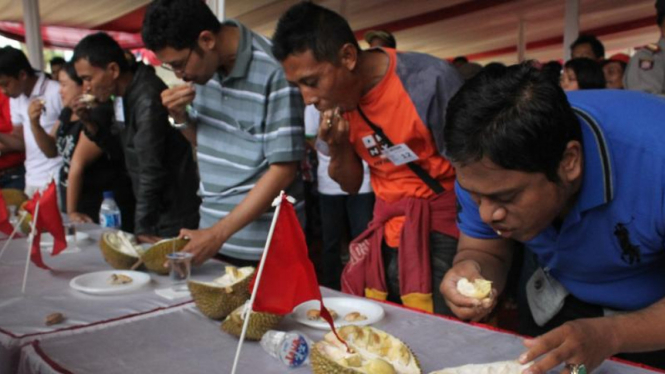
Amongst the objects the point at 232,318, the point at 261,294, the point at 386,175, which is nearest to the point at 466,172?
the point at 261,294

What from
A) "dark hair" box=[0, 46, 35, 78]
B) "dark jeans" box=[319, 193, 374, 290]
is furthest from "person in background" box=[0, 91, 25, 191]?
"dark jeans" box=[319, 193, 374, 290]

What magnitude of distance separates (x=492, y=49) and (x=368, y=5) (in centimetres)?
497

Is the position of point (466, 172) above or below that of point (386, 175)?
above

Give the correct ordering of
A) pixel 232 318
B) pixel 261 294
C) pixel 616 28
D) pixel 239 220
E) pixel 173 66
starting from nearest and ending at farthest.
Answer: pixel 261 294, pixel 232 318, pixel 239 220, pixel 173 66, pixel 616 28

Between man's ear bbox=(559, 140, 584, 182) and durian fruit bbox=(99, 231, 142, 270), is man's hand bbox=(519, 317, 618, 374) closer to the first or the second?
man's ear bbox=(559, 140, 584, 182)

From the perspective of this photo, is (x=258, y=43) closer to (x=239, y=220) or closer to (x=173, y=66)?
(x=173, y=66)

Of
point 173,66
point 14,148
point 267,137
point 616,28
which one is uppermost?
point 616,28

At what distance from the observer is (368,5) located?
23.1 ft

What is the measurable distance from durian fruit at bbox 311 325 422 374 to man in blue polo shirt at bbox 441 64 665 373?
0.65ft

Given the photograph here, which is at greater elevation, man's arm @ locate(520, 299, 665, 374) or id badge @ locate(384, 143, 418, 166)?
id badge @ locate(384, 143, 418, 166)

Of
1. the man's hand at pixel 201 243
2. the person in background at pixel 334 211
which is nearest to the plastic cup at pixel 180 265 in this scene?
the man's hand at pixel 201 243

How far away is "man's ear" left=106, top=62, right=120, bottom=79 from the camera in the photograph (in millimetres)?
2553

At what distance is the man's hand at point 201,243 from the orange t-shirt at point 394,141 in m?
0.53

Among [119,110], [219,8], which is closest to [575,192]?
[119,110]
